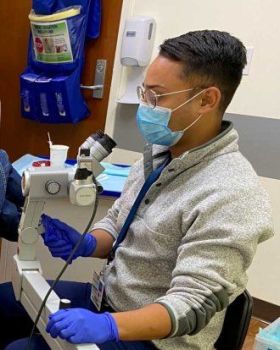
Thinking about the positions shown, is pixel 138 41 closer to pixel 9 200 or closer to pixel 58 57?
pixel 58 57

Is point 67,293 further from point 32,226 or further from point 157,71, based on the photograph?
point 157,71

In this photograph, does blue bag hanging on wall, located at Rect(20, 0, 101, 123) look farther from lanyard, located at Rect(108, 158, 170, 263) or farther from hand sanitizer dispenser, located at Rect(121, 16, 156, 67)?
lanyard, located at Rect(108, 158, 170, 263)

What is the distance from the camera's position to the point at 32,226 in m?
1.07

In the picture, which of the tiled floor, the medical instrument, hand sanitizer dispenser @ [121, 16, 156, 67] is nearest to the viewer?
the medical instrument

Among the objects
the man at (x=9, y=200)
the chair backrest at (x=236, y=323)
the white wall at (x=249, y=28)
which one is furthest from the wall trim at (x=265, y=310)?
the man at (x=9, y=200)

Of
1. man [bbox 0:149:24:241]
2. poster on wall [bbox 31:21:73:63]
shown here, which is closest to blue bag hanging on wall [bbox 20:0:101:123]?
poster on wall [bbox 31:21:73:63]

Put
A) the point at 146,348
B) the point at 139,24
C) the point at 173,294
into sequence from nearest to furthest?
the point at 173,294
the point at 146,348
the point at 139,24

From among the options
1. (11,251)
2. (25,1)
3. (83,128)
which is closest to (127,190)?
(11,251)

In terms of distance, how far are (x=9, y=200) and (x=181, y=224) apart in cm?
71

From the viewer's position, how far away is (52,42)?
262cm

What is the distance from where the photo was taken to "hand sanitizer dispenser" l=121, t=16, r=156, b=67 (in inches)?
101

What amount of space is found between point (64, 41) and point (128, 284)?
6.41 feet

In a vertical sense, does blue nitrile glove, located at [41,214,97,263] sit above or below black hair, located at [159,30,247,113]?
below

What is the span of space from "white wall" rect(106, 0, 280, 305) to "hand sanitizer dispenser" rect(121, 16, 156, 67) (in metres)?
0.17
